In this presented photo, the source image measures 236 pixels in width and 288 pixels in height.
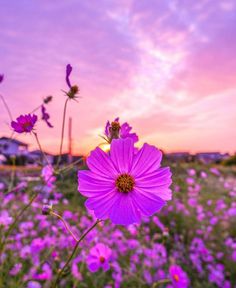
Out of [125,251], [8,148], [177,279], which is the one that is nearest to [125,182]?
[177,279]

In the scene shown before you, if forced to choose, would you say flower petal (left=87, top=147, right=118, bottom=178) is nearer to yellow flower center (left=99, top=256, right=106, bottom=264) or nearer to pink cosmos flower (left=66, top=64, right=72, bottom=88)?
pink cosmos flower (left=66, top=64, right=72, bottom=88)

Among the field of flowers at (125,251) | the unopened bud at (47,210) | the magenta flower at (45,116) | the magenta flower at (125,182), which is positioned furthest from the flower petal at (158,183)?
the field of flowers at (125,251)

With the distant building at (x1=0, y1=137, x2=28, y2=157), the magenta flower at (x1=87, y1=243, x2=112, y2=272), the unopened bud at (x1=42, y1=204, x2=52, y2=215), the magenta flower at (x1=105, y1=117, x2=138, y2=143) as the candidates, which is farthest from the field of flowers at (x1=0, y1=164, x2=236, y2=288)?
the magenta flower at (x1=105, y1=117, x2=138, y2=143)

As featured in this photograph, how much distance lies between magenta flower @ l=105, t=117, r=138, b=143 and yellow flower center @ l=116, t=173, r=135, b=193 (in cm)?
10

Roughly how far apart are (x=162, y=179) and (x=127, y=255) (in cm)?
209

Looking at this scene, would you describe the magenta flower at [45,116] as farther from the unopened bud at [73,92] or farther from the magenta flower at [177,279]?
the magenta flower at [177,279]

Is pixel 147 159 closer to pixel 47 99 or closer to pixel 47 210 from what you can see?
pixel 47 210

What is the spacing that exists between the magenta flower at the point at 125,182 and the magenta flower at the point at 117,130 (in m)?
0.08

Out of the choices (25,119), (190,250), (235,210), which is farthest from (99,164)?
(235,210)

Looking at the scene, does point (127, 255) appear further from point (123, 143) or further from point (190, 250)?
point (123, 143)

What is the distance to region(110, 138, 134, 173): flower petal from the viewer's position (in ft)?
2.22

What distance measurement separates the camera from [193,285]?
248 centimetres

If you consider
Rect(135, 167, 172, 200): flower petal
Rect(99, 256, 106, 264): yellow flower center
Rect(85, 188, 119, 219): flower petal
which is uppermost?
Rect(135, 167, 172, 200): flower petal

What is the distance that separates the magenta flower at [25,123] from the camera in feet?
3.14
